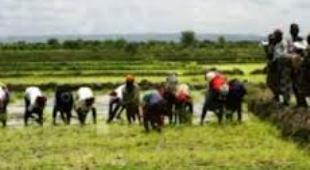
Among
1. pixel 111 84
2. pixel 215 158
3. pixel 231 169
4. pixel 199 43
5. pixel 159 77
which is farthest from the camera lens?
pixel 199 43

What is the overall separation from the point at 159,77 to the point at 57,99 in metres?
24.3

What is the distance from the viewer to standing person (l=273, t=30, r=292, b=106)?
696 inches

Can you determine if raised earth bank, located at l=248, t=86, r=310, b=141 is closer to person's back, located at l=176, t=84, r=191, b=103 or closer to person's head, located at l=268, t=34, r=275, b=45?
Answer: person's head, located at l=268, t=34, r=275, b=45

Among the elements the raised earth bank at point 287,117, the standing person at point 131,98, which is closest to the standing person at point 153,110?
the standing person at point 131,98

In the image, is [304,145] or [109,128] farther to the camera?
[109,128]

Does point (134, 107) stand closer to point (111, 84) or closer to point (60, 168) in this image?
point (60, 168)

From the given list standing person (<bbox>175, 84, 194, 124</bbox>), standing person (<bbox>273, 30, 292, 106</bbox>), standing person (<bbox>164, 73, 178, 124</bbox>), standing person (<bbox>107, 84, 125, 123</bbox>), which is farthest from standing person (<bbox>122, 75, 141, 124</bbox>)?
standing person (<bbox>273, 30, 292, 106</bbox>)

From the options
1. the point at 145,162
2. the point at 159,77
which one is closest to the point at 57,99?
the point at 145,162

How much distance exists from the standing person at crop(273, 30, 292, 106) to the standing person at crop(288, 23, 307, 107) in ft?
0.50

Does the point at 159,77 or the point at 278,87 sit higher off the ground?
the point at 278,87

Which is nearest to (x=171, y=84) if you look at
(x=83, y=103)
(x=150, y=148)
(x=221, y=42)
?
(x=83, y=103)

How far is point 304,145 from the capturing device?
14.3m

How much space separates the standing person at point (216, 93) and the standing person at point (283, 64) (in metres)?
1.40

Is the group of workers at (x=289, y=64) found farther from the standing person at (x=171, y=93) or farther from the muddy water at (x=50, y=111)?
the muddy water at (x=50, y=111)
